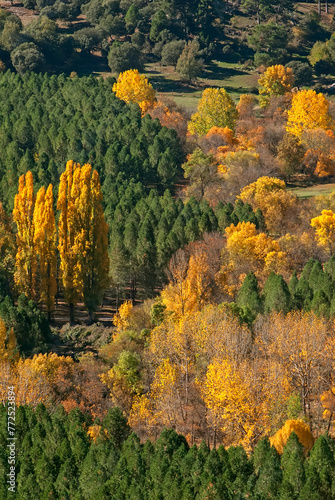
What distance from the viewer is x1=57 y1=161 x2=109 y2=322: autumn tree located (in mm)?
91062

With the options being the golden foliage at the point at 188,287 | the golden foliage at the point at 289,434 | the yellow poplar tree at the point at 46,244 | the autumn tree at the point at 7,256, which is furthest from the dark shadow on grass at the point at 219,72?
the golden foliage at the point at 289,434

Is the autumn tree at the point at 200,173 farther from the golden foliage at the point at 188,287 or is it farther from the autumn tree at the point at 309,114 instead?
the golden foliage at the point at 188,287

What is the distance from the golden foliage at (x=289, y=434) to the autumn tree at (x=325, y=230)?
135 ft

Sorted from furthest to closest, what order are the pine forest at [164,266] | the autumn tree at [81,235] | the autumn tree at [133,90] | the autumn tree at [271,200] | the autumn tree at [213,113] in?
1. the autumn tree at [133,90]
2. the autumn tree at [213,113]
3. the autumn tree at [271,200]
4. the autumn tree at [81,235]
5. the pine forest at [164,266]

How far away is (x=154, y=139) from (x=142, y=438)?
69.9 metres

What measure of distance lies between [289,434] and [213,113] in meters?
91.8

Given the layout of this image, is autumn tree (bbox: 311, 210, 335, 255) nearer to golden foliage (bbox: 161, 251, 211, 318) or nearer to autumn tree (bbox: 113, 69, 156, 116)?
golden foliage (bbox: 161, 251, 211, 318)

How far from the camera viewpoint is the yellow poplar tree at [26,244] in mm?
92438

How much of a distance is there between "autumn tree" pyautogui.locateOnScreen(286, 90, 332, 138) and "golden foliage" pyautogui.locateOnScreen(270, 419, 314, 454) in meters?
87.6

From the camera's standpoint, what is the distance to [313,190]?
12312 centimetres

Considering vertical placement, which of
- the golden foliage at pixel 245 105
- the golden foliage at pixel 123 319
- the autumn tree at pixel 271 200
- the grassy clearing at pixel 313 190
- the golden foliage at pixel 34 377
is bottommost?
the golden foliage at pixel 34 377

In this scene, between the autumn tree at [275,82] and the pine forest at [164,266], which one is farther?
the autumn tree at [275,82]

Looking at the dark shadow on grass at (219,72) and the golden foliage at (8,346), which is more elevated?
the dark shadow on grass at (219,72)

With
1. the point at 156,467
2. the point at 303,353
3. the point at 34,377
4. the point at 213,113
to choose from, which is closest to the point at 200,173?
the point at 213,113
